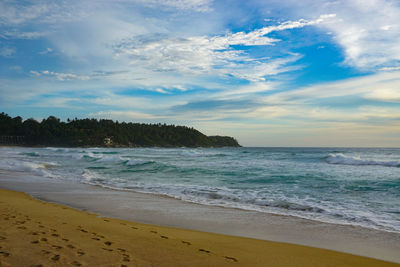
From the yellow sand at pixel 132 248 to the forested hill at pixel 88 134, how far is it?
110 meters

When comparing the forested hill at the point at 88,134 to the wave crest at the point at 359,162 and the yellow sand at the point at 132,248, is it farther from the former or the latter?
the yellow sand at the point at 132,248

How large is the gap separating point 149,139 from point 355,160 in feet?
381

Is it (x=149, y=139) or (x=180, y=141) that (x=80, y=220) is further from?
(x=180, y=141)

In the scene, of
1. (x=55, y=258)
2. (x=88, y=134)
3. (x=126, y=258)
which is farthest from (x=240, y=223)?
(x=88, y=134)

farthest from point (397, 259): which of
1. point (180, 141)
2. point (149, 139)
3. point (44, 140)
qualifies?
point (180, 141)

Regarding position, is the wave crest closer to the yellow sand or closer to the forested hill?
the yellow sand

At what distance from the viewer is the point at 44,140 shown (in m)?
109

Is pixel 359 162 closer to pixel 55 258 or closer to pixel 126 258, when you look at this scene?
pixel 126 258

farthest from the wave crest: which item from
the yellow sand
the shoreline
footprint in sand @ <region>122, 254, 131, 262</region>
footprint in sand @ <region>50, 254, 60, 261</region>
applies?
footprint in sand @ <region>50, 254, 60, 261</region>

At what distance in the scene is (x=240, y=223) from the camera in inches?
254

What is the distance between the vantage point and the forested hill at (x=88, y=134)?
108688mm

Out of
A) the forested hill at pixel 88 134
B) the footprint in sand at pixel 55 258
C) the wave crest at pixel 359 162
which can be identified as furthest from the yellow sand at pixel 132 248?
the forested hill at pixel 88 134

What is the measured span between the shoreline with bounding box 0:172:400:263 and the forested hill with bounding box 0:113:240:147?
107 metres

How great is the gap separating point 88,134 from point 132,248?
12103cm
